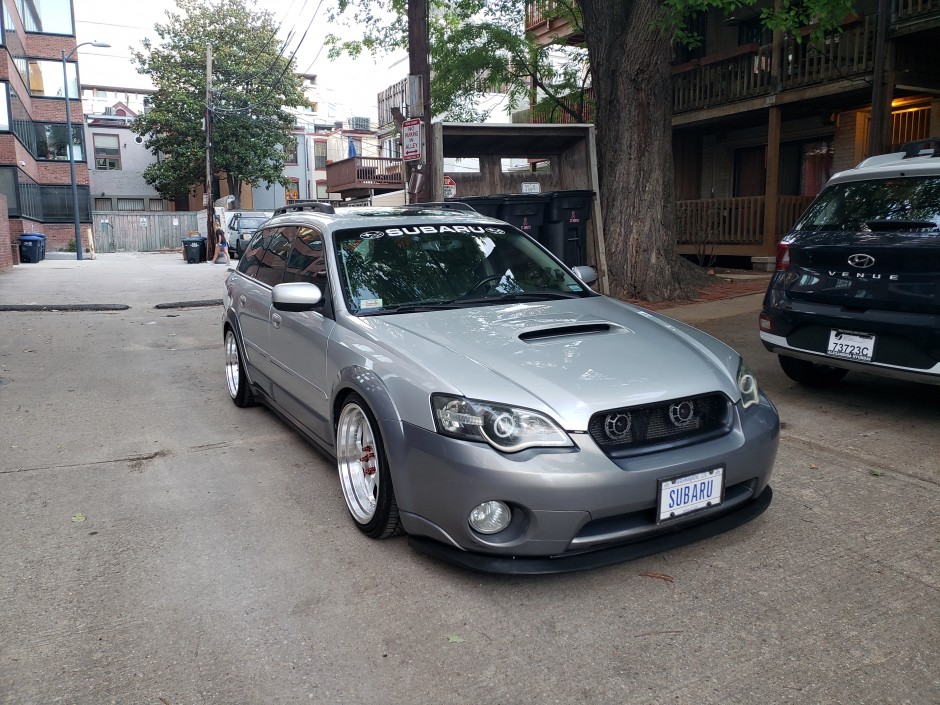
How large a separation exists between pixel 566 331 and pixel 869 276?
8.70ft

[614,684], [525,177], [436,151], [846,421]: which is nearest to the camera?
[614,684]

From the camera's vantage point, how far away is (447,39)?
58.1 ft

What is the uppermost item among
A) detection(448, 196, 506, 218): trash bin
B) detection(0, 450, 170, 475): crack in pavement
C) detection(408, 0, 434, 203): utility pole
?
detection(408, 0, 434, 203): utility pole

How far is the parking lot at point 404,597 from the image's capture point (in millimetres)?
2619

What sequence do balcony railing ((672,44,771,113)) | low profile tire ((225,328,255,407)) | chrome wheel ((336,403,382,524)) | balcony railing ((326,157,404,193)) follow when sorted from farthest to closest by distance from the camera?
balcony railing ((326,157,404,193)) → balcony railing ((672,44,771,113)) → low profile tire ((225,328,255,407)) → chrome wheel ((336,403,382,524))

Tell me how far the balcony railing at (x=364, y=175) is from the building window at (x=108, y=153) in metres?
22.8

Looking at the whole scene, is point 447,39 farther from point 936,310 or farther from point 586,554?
point 586,554

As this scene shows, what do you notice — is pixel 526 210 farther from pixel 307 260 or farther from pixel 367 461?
pixel 367 461

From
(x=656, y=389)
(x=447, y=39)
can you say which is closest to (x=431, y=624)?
(x=656, y=389)

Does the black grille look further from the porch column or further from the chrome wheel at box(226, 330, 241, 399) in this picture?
the porch column

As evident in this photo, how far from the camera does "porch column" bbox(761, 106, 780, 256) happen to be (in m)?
15.6

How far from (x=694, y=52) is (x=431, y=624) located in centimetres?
1928

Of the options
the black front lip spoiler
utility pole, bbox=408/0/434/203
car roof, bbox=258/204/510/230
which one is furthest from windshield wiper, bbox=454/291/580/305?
utility pole, bbox=408/0/434/203

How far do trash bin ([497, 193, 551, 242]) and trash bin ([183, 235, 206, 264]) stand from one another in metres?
20.2
